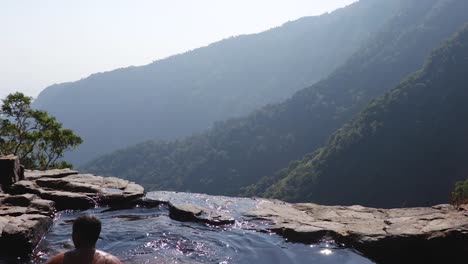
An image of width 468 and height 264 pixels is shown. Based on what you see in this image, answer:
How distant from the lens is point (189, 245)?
10336mm

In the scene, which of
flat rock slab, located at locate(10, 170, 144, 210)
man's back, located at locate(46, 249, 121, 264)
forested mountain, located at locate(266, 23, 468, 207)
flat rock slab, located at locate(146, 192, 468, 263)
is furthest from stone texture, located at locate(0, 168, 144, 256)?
forested mountain, located at locate(266, 23, 468, 207)

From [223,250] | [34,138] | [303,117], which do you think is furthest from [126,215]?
[303,117]

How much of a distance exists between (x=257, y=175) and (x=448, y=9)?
9435 cm

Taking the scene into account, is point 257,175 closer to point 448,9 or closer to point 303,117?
point 303,117

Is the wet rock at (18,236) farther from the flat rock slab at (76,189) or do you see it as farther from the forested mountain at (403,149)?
the forested mountain at (403,149)

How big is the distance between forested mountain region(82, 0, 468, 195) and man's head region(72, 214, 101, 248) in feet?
384

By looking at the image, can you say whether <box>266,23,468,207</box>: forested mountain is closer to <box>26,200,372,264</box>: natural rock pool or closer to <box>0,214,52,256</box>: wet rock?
<box>26,200,372,264</box>: natural rock pool

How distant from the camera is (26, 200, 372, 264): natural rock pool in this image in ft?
31.2

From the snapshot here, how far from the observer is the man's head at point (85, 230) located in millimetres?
5309

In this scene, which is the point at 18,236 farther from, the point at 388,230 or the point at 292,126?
the point at 292,126

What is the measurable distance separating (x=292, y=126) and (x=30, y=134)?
4784 inches

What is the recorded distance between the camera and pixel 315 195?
279 ft

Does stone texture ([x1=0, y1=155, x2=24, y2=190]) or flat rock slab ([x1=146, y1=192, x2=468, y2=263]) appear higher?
stone texture ([x1=0, y1=155, x2=24, y2=190])

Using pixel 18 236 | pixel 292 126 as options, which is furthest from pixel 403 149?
pixel 18 236
